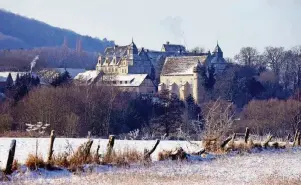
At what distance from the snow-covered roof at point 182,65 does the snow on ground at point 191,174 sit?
2253 inches

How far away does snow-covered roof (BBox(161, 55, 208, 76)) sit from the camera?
74000 millimetres

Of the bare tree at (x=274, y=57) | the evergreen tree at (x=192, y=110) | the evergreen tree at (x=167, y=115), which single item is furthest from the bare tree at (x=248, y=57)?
the evergreen tree at (x=167, y=115)

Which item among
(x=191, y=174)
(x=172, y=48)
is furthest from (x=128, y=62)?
(x=191, y=174)

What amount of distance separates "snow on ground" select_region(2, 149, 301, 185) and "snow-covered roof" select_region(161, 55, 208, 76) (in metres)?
57.2

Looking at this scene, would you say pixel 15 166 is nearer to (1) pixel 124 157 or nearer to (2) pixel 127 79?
(1) pixel 124 157

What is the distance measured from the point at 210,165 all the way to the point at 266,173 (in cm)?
197

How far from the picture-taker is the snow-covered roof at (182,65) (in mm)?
74000

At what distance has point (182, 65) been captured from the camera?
248 ft

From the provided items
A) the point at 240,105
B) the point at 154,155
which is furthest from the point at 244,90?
the point at 154,155

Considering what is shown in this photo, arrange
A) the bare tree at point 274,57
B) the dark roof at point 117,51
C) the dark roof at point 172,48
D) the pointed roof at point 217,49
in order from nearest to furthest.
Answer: the bare tree at point 274,57, the pointed roof at point 217,49, the dark roof at point 117,51, the dark roof at point 172,48

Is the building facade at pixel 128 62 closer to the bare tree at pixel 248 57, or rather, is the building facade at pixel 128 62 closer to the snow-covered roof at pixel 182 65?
the snow-covered roof at pixel 182 65

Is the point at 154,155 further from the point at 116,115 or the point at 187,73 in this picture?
the point at 187,73

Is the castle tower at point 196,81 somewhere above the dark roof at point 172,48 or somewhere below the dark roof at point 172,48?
below

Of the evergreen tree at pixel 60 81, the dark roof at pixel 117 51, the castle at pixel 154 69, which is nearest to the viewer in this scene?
the evergreen tree at pixel 60 81
